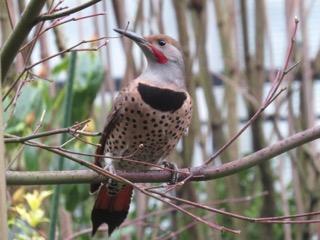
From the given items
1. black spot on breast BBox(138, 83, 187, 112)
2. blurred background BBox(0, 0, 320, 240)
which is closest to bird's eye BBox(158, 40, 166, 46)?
black spot on breast BBox(138, 83, 187, 112)

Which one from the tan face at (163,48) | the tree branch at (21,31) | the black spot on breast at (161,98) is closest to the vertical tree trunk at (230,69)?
the tan face at (163,48)

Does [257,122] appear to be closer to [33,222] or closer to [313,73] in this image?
[313,73]

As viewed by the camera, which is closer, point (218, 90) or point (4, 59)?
point (4, 59)

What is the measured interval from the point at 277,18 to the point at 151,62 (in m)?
2.38

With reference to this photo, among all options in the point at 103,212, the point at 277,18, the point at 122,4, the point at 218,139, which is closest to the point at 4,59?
the point at 103,212

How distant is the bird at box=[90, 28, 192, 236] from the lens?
72.2 inches

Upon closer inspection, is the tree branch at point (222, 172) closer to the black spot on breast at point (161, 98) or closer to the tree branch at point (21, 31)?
the tree branch at point (21, 31)

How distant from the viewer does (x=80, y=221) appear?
2.57m

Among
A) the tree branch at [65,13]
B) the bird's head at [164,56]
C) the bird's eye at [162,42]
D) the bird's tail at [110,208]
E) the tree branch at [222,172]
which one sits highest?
the tree branch at [65,13]

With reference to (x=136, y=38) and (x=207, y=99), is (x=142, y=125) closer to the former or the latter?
(x=136, y=38)

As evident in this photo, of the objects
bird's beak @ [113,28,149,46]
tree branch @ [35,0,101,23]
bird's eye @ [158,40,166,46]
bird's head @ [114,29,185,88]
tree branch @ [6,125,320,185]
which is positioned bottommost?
tree branch @ [6,125,320,185]

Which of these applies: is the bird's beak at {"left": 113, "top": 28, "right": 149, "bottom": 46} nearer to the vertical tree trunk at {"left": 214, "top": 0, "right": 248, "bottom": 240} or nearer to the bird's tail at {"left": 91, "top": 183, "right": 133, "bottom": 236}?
the bird's tail at {"left": 91, "top": 183, "right": 133, "bottom": 236}

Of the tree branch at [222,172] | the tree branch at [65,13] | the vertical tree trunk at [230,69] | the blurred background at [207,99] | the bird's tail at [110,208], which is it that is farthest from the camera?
the vertical tree trunk at [230,69]

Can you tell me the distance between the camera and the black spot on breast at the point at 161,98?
1841 millimetres
